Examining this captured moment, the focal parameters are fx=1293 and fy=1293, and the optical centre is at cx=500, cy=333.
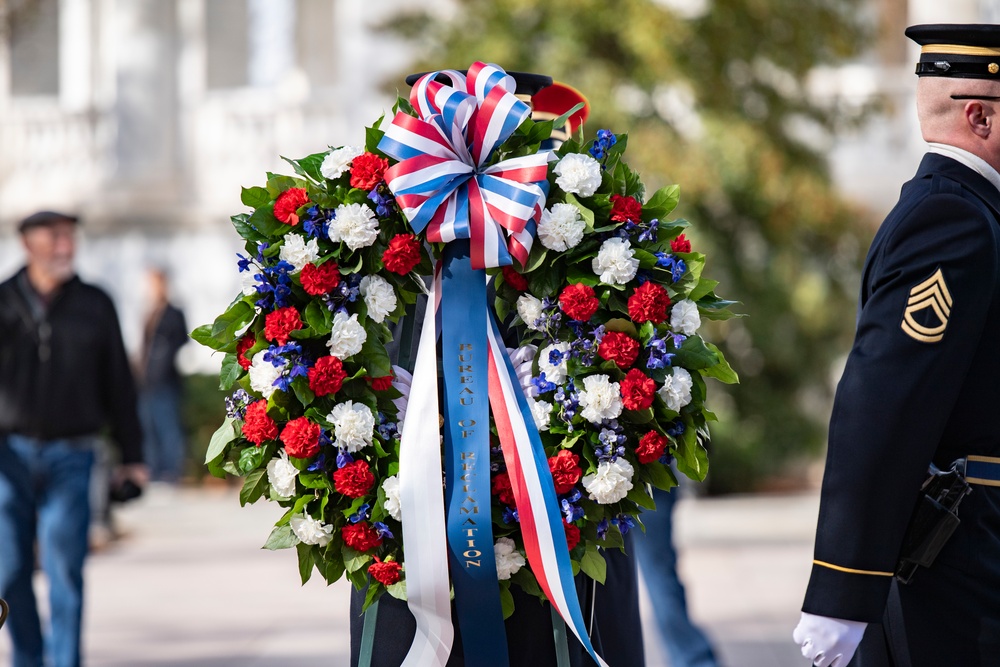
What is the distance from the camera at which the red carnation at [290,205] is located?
304 centimetres

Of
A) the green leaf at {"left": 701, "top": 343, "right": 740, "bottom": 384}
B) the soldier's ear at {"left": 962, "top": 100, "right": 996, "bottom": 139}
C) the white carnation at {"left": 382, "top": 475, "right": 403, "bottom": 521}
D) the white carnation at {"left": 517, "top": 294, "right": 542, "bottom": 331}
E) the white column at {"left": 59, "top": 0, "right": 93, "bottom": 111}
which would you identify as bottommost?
the white carnation at {"left": 382, "top": 475, "right": 403, "bottom": 521}

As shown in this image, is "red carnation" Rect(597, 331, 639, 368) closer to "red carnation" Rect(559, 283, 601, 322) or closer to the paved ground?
"red carnation" Rect(559, 283, 601, 322)

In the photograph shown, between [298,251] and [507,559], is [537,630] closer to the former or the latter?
[507,559]

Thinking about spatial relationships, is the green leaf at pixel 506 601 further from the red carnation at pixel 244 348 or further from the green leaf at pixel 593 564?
the red carnation at pixel 244 348

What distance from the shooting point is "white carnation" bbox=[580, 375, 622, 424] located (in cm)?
295

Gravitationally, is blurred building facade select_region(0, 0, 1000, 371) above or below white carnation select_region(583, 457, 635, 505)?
above

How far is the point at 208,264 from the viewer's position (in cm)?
1772

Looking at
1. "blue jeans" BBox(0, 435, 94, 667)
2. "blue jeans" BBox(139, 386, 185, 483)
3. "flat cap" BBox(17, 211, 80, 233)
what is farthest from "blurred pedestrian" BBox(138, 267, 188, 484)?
"blue jeans" BBox(0, 435, 94, 667)

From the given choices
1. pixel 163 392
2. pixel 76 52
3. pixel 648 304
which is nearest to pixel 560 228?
pixel 648 304

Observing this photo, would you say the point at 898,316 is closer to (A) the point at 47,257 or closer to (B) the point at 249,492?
(B) the point at 249,492

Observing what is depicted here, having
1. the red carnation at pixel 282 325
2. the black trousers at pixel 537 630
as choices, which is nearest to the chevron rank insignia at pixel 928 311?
the black trousers at pixel 537 630

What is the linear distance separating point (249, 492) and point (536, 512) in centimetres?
68

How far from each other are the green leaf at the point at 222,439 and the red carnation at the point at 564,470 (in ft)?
2.47

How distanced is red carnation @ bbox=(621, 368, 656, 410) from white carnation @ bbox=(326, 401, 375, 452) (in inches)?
23.1
